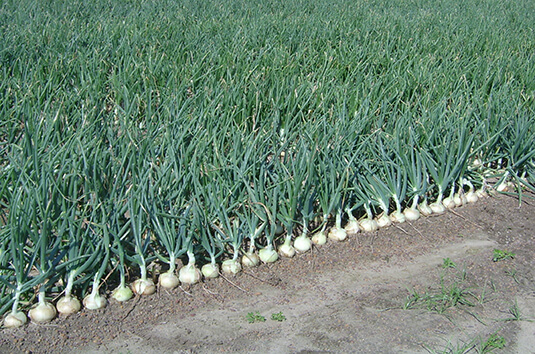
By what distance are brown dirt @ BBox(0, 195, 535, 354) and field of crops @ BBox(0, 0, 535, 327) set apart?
0.25ft

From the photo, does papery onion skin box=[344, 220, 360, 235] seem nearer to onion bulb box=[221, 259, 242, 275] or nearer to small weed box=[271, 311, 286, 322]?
Result: onion bulb box=[221, 259, 242, 275]

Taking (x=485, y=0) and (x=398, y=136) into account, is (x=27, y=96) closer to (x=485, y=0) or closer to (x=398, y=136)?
(x=398, y=136)

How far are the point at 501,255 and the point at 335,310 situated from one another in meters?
0.87

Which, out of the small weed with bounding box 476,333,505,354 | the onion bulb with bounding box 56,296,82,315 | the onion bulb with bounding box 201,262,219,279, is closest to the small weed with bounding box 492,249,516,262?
the small weed with bounding box 476,333,505,354

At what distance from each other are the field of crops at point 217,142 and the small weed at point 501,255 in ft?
1.29

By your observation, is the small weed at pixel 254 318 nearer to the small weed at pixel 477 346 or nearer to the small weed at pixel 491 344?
the small weed at pixel 477 346

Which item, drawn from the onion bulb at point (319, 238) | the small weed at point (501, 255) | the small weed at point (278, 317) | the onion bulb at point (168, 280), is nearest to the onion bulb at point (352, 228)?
the onion bulb at point (319, 238)

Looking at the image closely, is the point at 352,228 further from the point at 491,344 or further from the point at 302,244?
the point at 491,344

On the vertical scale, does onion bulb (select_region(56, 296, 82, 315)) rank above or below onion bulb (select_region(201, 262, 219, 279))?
above

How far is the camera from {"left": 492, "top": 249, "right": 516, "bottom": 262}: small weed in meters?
2.47

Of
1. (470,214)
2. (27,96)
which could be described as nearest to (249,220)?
(470,214)

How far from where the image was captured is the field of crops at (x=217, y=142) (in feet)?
6.72

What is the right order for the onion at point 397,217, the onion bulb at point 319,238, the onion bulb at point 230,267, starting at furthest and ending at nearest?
the onion at point 397,217
the onion bulb at point 319,238
the onion bulb at point 230,267

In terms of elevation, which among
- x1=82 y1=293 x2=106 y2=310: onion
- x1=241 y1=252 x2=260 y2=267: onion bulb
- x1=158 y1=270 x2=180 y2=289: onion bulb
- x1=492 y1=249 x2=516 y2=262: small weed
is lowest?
x1=492 y1=249 x2=516 y2=262: small weed
